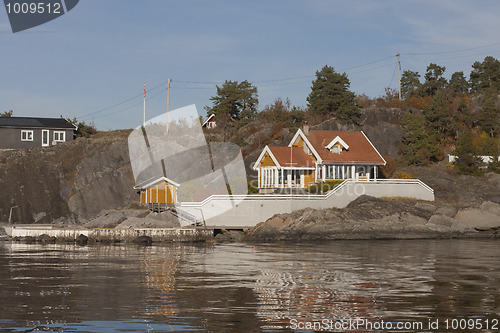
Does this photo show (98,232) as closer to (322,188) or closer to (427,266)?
(322,188)

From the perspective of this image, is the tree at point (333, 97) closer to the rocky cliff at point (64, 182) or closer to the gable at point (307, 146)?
the gable at point (307, 146)

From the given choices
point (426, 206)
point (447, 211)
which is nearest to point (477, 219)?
point (447, 211)

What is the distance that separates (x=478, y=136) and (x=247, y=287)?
67679mm

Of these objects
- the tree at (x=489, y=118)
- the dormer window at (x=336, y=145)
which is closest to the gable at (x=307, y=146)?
the dormer window at (x=336, y=145)

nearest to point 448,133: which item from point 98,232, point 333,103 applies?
point 333,103

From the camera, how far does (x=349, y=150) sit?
69125 millimetres

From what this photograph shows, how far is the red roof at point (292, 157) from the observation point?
218 feet

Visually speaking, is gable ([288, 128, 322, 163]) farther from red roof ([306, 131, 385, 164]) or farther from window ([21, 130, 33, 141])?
window ([21, 130, 33, 141])

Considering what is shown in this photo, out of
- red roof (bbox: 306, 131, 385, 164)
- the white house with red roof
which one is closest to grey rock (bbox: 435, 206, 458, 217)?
the white house with red roof

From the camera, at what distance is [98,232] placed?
55219 mm

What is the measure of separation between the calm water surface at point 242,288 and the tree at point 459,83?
3141 inches

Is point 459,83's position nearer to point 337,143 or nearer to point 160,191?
point 337,143

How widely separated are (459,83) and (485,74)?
5139mm

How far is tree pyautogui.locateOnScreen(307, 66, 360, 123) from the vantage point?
3413 inches
